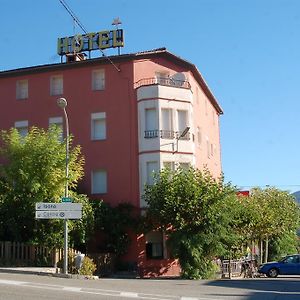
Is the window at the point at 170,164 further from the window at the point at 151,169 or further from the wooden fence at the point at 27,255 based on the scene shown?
the wooden fence at the point at 27,255

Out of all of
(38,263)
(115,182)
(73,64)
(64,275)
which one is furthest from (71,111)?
(64,275)

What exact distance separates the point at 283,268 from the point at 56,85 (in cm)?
2011

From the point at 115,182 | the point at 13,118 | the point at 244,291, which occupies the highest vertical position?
the point at 13,118

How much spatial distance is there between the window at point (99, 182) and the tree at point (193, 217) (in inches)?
215

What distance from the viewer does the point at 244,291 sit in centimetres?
1970

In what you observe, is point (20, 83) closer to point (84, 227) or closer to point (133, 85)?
point (133, 85)

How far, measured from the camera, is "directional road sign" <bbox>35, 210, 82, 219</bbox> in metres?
24.3

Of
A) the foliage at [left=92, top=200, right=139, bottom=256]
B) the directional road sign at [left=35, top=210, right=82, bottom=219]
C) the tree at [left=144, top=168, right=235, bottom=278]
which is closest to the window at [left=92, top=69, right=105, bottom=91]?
the foliage at [left=92, top=200, right=139, bottom=256]

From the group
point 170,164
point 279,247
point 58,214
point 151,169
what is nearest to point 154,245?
point 151,169

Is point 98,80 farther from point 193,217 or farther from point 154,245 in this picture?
point 193,217

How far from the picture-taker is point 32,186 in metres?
27.9

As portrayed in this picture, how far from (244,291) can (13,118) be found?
22.6 metres

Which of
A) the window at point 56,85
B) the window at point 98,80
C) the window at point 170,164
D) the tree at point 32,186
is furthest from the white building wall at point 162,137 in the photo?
the window at point 56,85

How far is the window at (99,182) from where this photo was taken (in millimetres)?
34375
